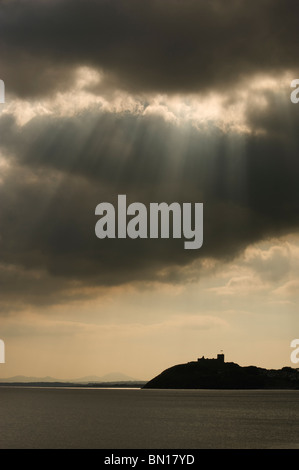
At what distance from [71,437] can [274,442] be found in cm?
3880

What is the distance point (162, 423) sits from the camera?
155625 mm
